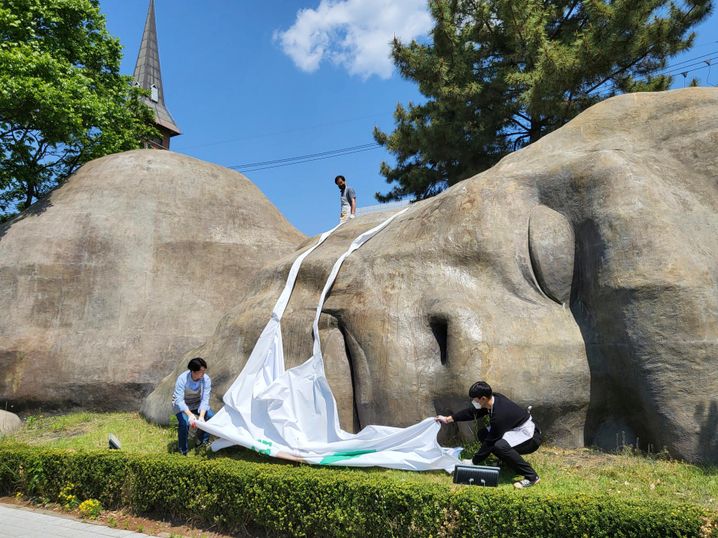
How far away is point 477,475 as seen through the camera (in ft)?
20.2

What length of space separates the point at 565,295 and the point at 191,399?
19.1ft

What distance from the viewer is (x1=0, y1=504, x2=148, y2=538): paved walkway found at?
6.42m

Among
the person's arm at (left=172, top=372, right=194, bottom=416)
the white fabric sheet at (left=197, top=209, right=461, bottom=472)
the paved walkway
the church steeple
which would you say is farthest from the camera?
the church steeple

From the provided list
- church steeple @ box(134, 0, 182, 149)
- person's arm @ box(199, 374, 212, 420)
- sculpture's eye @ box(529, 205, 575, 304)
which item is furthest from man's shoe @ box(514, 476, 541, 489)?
church steeple @ box(134, 0, 182, 149)

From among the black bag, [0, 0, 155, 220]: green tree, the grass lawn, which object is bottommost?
the grass lawn

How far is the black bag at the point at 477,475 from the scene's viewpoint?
6.07 meters

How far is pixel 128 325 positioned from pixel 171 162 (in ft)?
15.5

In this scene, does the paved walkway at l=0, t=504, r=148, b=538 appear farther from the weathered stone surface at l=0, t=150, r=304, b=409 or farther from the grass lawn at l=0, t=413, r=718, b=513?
the weathered stone surface at l=0, t=150, r=304, b=409

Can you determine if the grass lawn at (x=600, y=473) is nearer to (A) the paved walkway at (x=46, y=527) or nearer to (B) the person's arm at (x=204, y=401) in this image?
(B) the person's arm at (x=204, y=401)

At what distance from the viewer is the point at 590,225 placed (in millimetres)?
8500

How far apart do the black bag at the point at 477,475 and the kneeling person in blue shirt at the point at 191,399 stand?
397 cm

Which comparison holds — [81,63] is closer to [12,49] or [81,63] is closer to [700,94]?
[12,49]

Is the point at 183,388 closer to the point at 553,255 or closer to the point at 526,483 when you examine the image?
the point at 526,483

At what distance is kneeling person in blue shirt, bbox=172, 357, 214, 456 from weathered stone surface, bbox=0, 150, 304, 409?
5100 mm
